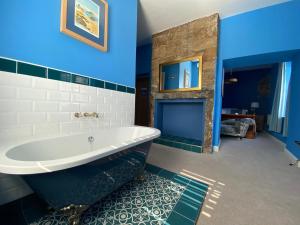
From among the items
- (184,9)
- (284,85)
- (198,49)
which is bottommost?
(284,85)

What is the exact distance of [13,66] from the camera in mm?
1008

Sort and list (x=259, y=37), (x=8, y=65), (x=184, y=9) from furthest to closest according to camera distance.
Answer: (x=184, y=9)
(x=259, y=37)
(x=8, y=65)

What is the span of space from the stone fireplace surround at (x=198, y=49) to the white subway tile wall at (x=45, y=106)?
68.2 inches

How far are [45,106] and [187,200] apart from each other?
4.93ft

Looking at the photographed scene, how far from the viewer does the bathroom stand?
2.94ft

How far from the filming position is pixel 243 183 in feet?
4.89

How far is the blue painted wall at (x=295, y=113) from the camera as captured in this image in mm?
2156

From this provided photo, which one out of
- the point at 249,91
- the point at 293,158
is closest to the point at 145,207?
the point at 293,158

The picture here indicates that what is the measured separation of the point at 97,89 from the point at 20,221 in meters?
1.27

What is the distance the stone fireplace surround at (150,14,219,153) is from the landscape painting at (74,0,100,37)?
69.3 inches

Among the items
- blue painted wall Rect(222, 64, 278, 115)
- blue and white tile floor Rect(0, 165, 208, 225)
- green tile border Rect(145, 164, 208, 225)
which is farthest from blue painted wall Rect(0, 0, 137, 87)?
blue painted wall Rect(222, 64, 278, 115)

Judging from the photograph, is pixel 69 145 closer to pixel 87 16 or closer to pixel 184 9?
pixel 87 16

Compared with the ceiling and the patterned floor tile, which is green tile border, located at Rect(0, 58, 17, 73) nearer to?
the patterned floor tile

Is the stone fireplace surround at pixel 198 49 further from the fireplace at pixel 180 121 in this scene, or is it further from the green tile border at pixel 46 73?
the green tile border at pixel 46 73
